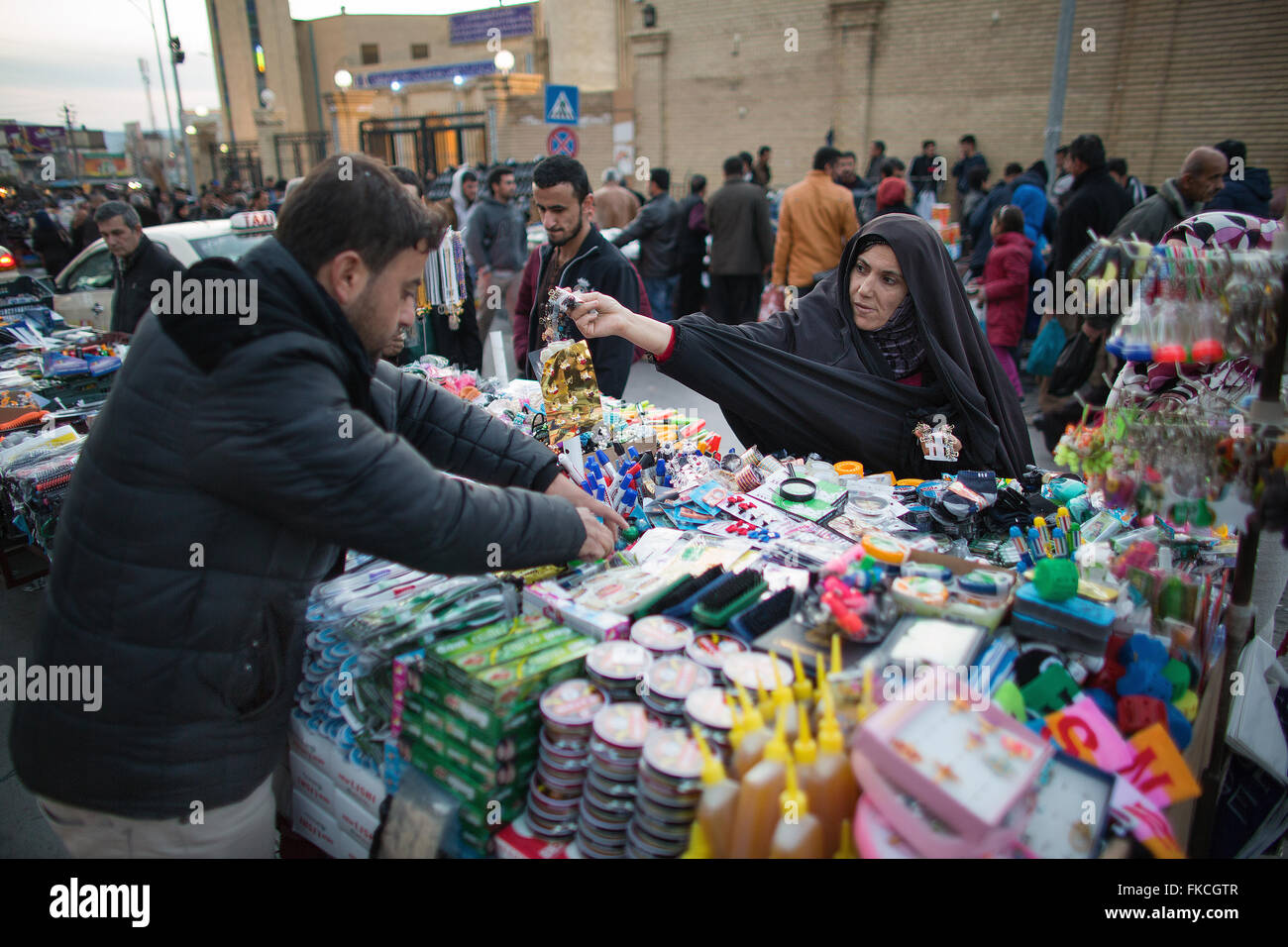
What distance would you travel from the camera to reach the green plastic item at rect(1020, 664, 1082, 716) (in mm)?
1471

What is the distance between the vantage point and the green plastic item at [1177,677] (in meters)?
1.54

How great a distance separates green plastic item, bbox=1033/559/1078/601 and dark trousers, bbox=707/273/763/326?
7.50 meters

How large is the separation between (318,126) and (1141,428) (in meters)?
42.3

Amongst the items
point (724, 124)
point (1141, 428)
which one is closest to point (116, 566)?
point (1141, 428)

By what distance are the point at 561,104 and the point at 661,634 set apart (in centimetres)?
952

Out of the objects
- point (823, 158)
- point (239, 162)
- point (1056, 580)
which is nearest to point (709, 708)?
point (1056, 580)

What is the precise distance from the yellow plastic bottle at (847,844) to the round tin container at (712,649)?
375 millimetres

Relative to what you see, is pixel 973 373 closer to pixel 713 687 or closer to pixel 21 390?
pixel 713 687

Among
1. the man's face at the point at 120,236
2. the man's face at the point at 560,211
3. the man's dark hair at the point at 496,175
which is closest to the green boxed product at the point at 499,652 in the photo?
the man's face at the point at 560,211

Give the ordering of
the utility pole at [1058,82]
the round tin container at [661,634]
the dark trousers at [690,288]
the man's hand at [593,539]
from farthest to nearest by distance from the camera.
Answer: the dark trousers at [690,288] → the utility pole at [1058,82] → the man's hand at [593,539] → the round tin container at [661,634]

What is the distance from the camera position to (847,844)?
123 cm

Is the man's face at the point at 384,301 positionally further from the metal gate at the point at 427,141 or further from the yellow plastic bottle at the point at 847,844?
the metal gate at the point at 427,141

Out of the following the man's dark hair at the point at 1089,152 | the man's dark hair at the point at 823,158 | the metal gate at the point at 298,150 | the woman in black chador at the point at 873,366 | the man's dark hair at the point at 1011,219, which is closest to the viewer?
the woman in black chador at the point at 873,366

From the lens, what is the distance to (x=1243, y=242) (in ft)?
7.22
